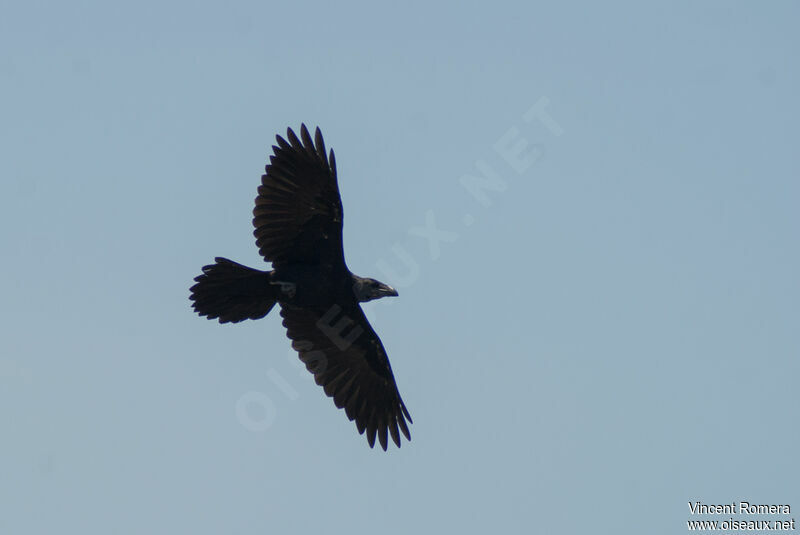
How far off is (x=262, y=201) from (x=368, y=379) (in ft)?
11.8

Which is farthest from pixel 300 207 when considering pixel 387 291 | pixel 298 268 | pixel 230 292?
pixel 387 291

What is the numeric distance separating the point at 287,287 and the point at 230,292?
2.75ft

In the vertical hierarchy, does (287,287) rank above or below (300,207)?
below

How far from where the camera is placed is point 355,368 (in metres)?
17.3

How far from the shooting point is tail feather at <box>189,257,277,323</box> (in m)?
15.2

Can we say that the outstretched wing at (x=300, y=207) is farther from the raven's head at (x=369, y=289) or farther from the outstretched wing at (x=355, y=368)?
the outstretched wing at (x=355, y=368)

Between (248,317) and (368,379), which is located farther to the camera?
(368,379)

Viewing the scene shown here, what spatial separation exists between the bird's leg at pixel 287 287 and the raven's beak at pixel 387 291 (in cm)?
140

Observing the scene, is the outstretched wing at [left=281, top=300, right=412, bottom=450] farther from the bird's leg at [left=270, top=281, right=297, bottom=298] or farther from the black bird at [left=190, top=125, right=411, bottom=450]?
the bird's leg at [left=270, top=281, right=297, bottom=298]

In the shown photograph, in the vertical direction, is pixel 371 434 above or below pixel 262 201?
below

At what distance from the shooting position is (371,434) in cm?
1709

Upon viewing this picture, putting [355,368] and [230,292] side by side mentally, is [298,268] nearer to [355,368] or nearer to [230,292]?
[230,292]

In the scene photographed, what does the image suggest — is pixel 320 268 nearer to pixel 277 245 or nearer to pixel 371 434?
pixel 277 245

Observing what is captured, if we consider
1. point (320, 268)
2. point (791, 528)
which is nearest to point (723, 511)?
point (791, 528)
